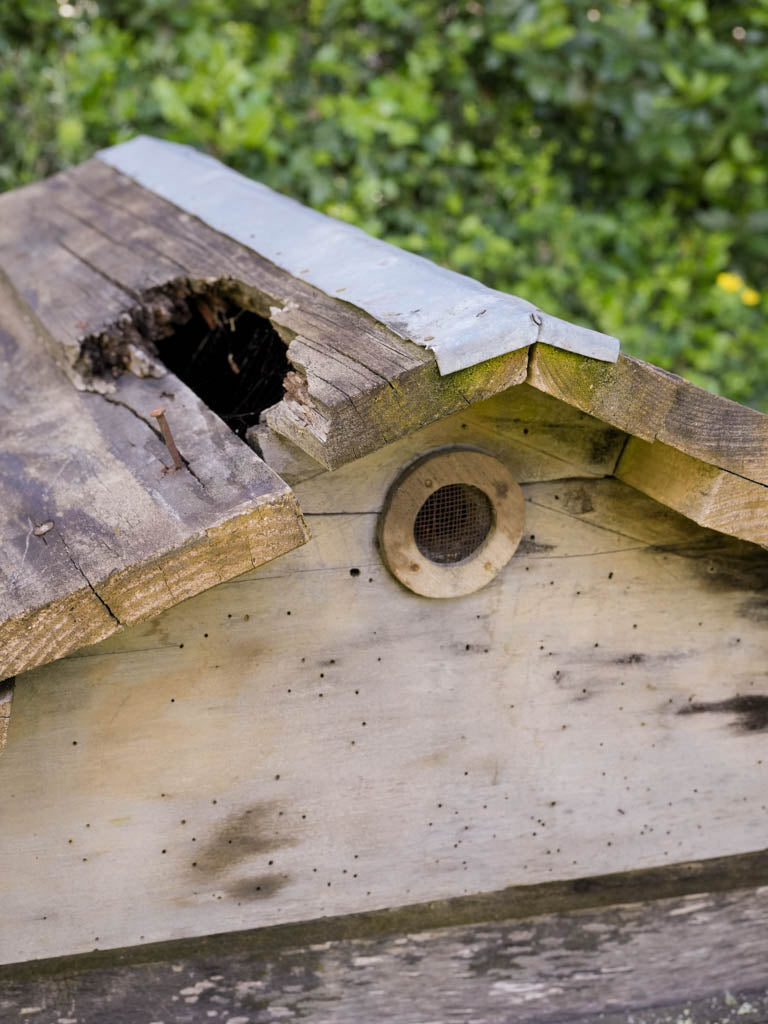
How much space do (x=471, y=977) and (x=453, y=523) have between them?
114 centimetres

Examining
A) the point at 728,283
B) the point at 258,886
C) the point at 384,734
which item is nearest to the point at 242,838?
the point at 258,886

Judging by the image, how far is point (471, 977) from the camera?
2299mm

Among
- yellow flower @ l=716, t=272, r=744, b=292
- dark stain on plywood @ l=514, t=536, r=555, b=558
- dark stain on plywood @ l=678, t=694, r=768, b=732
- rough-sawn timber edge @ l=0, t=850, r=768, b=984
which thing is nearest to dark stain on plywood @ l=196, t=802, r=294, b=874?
rough-sawn timber edge @ l=0, t=850, r=768, b=984

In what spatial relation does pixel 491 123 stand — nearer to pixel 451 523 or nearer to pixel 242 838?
pixel 451 523

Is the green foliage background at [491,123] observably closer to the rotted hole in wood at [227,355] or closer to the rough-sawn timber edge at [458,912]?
the rotted hole in wood at [227,355]

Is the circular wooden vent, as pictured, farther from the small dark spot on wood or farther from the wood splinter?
the wood splinter

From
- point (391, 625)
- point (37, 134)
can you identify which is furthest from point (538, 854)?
point (37, 134)

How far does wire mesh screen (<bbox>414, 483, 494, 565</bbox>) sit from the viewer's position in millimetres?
1847

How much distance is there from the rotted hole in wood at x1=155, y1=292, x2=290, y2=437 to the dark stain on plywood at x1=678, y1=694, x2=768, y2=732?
1.16m

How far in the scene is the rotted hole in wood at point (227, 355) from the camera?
A: 1955mm

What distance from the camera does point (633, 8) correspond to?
5188mm

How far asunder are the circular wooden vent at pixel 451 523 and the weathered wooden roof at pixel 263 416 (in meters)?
0.25

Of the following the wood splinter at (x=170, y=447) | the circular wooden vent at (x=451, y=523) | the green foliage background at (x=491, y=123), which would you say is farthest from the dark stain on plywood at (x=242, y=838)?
the green foliage background at (x=491, y=123)

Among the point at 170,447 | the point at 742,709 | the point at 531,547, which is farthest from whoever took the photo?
the point at 742,709
